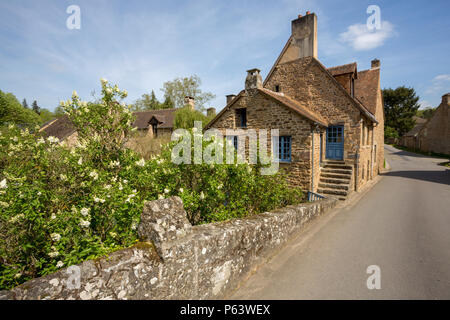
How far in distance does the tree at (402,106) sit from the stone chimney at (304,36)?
2044 inches

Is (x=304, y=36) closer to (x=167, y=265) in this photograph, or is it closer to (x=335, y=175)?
(x=335, y=175)

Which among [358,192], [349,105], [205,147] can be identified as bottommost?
[358,192]

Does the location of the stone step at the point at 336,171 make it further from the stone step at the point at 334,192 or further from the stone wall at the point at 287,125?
the stone step at the point at 334,192

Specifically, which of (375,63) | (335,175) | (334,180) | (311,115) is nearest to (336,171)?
(335,175)

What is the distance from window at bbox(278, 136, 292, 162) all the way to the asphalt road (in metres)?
4.39

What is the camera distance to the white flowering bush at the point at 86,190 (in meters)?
2.84

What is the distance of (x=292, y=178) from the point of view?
1252cm

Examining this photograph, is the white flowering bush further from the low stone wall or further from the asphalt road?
the asphalt road

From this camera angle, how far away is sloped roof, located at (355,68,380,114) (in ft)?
54.7

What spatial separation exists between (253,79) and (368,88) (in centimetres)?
1041

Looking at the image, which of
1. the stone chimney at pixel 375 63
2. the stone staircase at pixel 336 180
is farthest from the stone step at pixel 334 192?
the stone chimney at pixel 375 63
